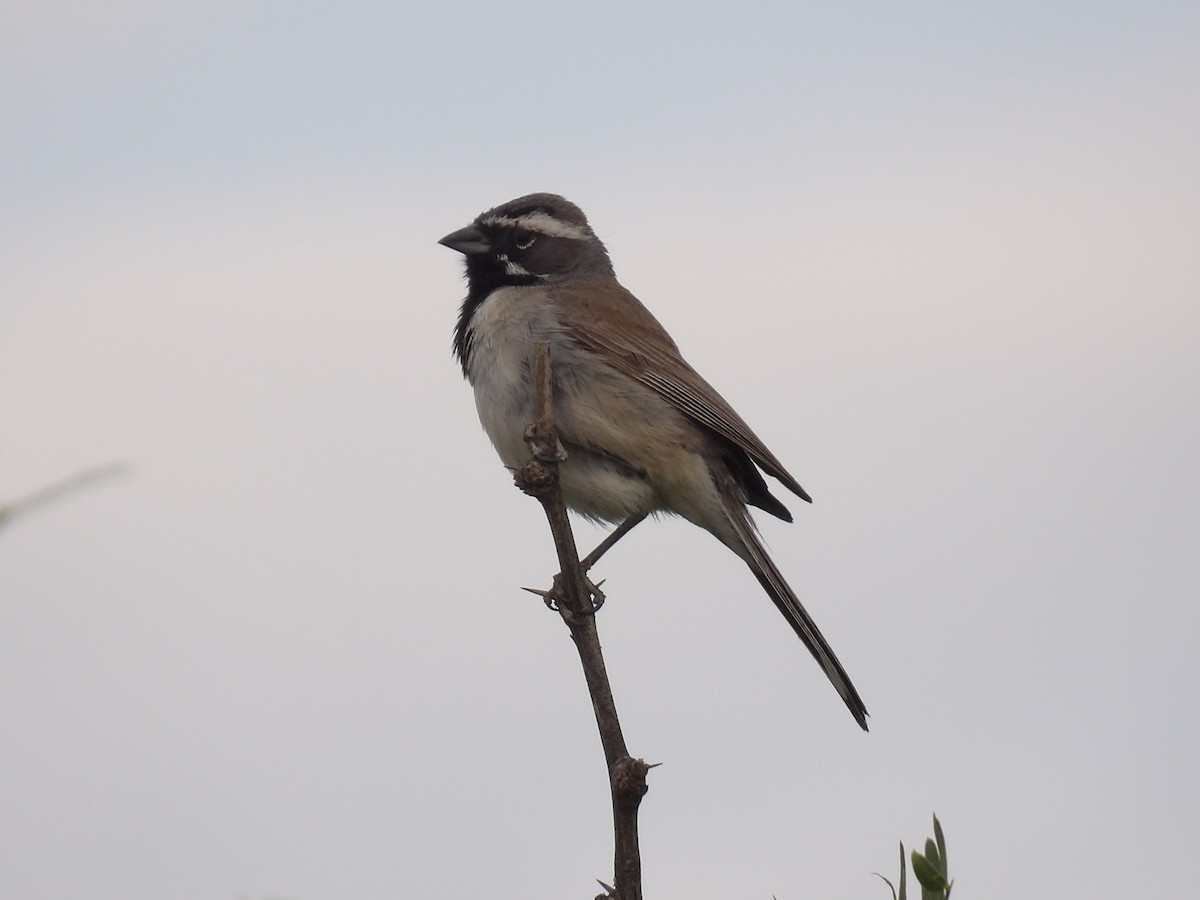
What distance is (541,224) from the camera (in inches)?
316

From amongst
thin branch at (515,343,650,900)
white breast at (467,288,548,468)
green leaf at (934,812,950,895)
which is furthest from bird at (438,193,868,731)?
green leaf at (934,812,950,895)

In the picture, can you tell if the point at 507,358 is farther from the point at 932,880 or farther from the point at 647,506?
the point at 932,880

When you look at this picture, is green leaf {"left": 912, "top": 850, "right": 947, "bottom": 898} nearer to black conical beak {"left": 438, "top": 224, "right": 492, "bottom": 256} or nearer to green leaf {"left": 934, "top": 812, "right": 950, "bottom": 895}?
green leaf {"left": 934, "top": 812, "right": 950, "bottom": 895}

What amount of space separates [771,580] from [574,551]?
2630 millimetres

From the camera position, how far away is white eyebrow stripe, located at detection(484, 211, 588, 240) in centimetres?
792

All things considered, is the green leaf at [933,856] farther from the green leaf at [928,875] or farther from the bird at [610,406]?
the bird at [610,406]

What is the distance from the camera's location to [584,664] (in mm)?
4062

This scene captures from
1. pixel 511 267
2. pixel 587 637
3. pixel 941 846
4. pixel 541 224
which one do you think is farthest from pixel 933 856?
pixel 541 224

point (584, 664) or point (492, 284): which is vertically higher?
point (492, 284)

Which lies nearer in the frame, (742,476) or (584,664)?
(584,664)

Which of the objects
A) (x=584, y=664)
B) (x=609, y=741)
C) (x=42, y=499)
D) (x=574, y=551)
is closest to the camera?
(x=42, y=499)

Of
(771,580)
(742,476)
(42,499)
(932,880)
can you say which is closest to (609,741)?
(932,880)

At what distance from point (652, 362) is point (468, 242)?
51.0 inches

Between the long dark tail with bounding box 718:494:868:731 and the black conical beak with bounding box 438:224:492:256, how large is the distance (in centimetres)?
193
